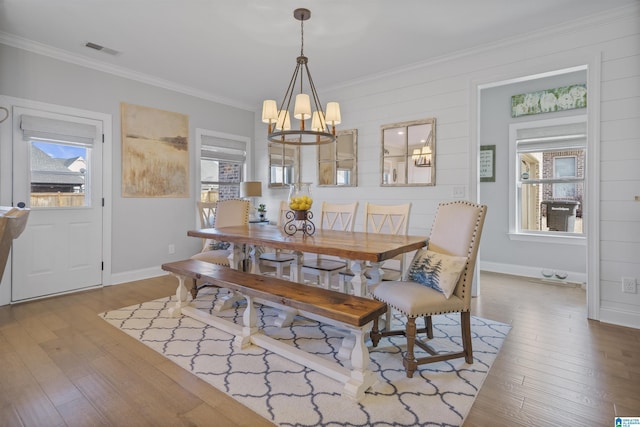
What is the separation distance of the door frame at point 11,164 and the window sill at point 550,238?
17.7 ft

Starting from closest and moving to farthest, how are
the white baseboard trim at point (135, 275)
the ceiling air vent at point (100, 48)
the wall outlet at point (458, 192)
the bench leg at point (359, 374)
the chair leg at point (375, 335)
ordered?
the bench leg at point (359, 374) < the chair leg at point (375, 335) < the ceiling air vent at point (100, 48) < the wall outlet at point (458, 192) < the white baseboard trim at point (135, 275)

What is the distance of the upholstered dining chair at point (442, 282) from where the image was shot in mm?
2035

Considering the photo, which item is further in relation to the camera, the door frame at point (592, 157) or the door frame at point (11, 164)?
the door frame at point (11, 164)

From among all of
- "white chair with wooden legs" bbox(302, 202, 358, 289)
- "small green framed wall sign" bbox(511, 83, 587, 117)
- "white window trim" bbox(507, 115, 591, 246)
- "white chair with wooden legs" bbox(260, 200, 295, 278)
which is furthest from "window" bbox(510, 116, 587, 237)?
"white chair with wooden legs" bbox(260, 200, 295, 278)

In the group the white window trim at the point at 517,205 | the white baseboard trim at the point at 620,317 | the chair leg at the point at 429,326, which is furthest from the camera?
the white window trim at the point at 517,205

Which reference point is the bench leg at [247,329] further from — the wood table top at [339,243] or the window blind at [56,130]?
the window blind at [56,130]

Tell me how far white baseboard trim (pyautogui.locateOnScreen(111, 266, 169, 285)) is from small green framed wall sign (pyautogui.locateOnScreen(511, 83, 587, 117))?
5.37m

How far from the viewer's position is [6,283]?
3.34 meters

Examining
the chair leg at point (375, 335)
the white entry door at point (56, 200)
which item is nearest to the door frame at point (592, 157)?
the chair leg at point (375, 335)

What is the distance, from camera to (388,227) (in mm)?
3195

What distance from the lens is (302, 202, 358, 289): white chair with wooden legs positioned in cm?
293

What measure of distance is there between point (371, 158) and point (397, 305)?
2.69 meters

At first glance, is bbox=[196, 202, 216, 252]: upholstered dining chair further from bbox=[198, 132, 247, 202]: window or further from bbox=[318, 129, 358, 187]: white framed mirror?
bbox=[318, 129, 358, 187]: white framed mirror

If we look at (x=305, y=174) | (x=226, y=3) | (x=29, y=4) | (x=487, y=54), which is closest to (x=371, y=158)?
(x=305, y=174)
